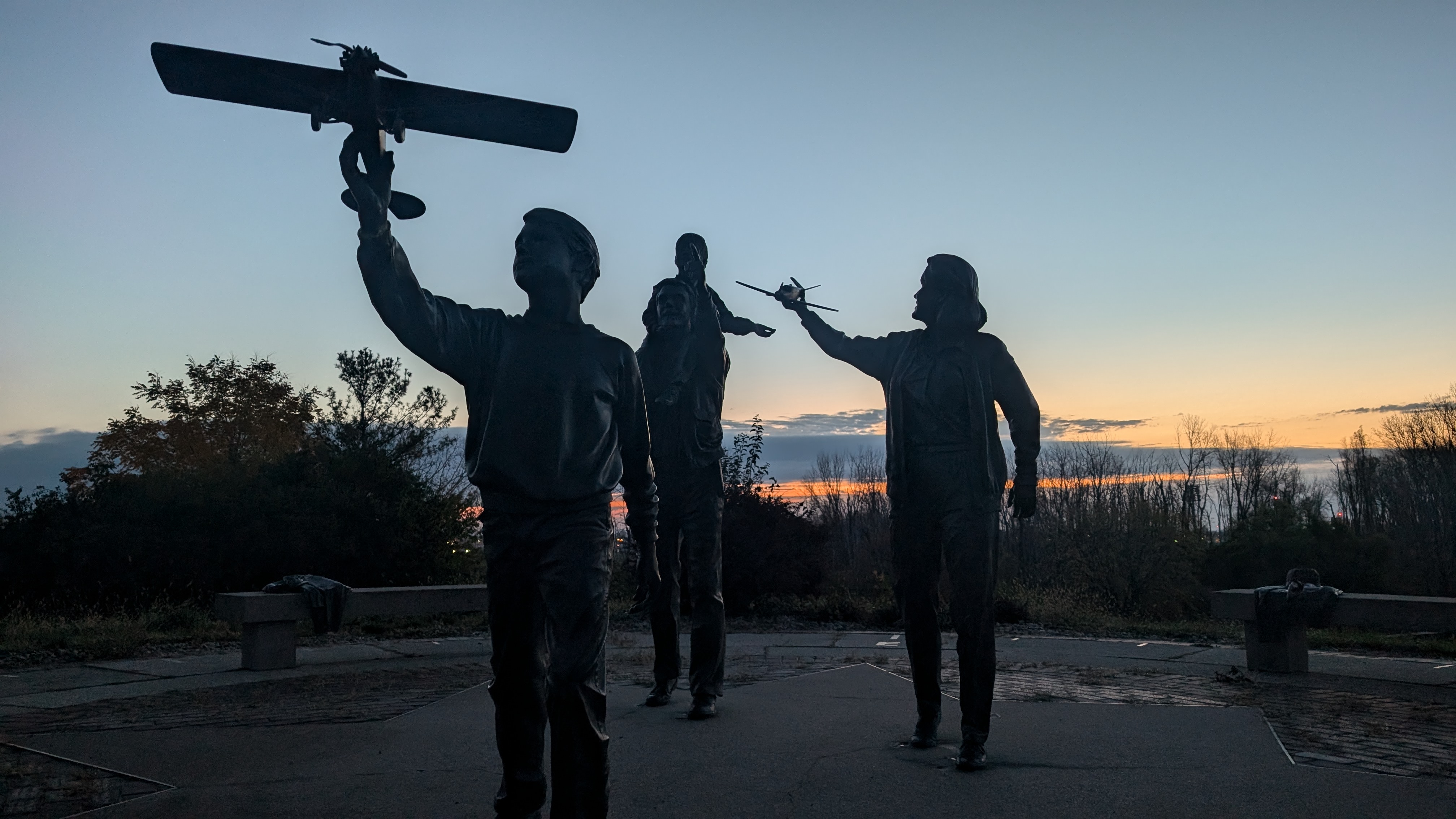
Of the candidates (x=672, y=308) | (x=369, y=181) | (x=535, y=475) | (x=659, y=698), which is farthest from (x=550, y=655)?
(x=672, y=308)

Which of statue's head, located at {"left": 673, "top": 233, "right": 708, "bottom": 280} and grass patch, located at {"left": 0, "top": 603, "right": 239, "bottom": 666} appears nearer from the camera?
statue's head, located at {"left": 673, "top": 233, "right": 708, "bottom": 280}

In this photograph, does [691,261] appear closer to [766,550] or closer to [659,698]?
[659,698]

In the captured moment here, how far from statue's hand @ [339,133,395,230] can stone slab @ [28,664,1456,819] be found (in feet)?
6.99

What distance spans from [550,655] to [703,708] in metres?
2.38

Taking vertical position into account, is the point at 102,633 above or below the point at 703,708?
below

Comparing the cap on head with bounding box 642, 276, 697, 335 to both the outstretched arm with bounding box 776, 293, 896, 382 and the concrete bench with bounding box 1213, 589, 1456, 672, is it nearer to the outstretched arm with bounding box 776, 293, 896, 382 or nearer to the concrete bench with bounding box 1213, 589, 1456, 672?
the outstretched arm with bounding box 776, 293, 896, 382

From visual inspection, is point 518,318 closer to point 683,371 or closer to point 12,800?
point 683,371

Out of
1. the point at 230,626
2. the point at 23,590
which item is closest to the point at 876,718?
the point at 230,626

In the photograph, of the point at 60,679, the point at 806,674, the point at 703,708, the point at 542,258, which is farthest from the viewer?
the point at 60,679

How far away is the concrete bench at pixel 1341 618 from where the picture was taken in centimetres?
661

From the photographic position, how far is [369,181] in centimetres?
290

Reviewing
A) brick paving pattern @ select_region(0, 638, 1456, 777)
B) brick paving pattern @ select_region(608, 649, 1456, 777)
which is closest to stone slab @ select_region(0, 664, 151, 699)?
brick paving pattern @ select_region(0, 638, 1456, 777)

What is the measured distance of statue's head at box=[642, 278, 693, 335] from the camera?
5.59m

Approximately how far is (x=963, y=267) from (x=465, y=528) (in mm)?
15222
